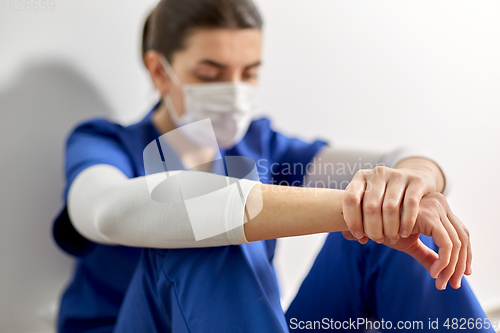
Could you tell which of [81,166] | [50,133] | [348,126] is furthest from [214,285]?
[348,126]

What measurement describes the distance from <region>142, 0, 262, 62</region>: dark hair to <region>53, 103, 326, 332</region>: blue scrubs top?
17 centimetres

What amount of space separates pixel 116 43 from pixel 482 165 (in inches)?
35.1

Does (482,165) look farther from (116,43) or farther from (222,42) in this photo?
(116,43)

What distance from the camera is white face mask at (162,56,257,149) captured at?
79 cm

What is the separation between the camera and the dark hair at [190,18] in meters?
0.77

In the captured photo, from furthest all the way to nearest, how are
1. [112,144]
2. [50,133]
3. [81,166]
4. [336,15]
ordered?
[336,15]
[50,133]
[112,144]
[81,166]

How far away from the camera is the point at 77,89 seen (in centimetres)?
89

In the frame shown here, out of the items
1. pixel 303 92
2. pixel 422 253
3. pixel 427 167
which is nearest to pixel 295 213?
pixel 422 253

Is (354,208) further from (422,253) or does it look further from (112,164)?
(112,164)

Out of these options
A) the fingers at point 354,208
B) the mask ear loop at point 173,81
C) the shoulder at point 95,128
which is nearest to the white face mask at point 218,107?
the mask ear loop at point 173,81

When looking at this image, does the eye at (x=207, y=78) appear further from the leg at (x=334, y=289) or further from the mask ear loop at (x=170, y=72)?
the leg at (x=334, y=289)

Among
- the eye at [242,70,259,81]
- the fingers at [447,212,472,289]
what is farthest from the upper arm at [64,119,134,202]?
the fingers at [447,212,472,289]

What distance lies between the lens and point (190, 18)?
2.52ft

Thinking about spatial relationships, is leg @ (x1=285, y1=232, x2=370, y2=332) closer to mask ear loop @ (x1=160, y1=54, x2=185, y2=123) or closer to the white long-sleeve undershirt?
the white long-sleeve undershirt
